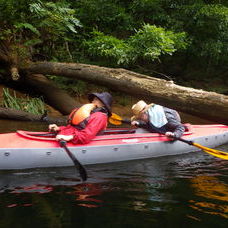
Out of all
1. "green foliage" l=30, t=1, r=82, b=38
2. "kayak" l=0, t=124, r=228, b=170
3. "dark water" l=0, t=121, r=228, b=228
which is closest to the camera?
"dark water" l=0, t=121, r=228, b=228

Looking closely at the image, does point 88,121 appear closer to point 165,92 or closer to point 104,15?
point 165,92

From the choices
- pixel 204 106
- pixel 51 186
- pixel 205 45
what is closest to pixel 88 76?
pixel 204 106

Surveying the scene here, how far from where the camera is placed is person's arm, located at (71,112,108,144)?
4238 mm

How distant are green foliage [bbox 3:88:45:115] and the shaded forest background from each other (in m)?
0.38

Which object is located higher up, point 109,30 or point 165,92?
point 109,30

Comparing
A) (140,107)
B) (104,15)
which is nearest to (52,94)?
(104,15)

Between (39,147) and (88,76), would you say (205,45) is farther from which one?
(39,147)

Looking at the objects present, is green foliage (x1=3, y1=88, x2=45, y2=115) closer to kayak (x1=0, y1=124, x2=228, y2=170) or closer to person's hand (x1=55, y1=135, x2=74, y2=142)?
kayak (x1=0, y1=124, x2=228, y2=170)

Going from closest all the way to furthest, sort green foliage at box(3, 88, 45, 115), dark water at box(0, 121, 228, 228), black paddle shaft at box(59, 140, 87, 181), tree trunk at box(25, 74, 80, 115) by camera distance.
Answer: dark water at box(0, 121, 228, 228), black paddle shaft at box(59, 140, 87, 181), tree trunk at box(25, 74, 80, 115), green foliage at box(3, 88, 45, 115)

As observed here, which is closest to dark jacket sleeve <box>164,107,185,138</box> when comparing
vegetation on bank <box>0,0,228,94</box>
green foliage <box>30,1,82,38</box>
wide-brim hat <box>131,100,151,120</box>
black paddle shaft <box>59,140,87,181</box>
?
wide-brim hat <box>131,100,151,120</box>

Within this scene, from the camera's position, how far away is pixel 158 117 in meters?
4.93

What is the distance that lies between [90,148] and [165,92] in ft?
5.02

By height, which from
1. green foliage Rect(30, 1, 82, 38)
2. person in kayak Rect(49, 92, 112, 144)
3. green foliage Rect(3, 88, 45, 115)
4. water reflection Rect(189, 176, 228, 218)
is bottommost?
water reflection Rect(189, 176, 228, 218)

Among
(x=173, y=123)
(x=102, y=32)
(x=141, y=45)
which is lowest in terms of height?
(x=173, y=123)
